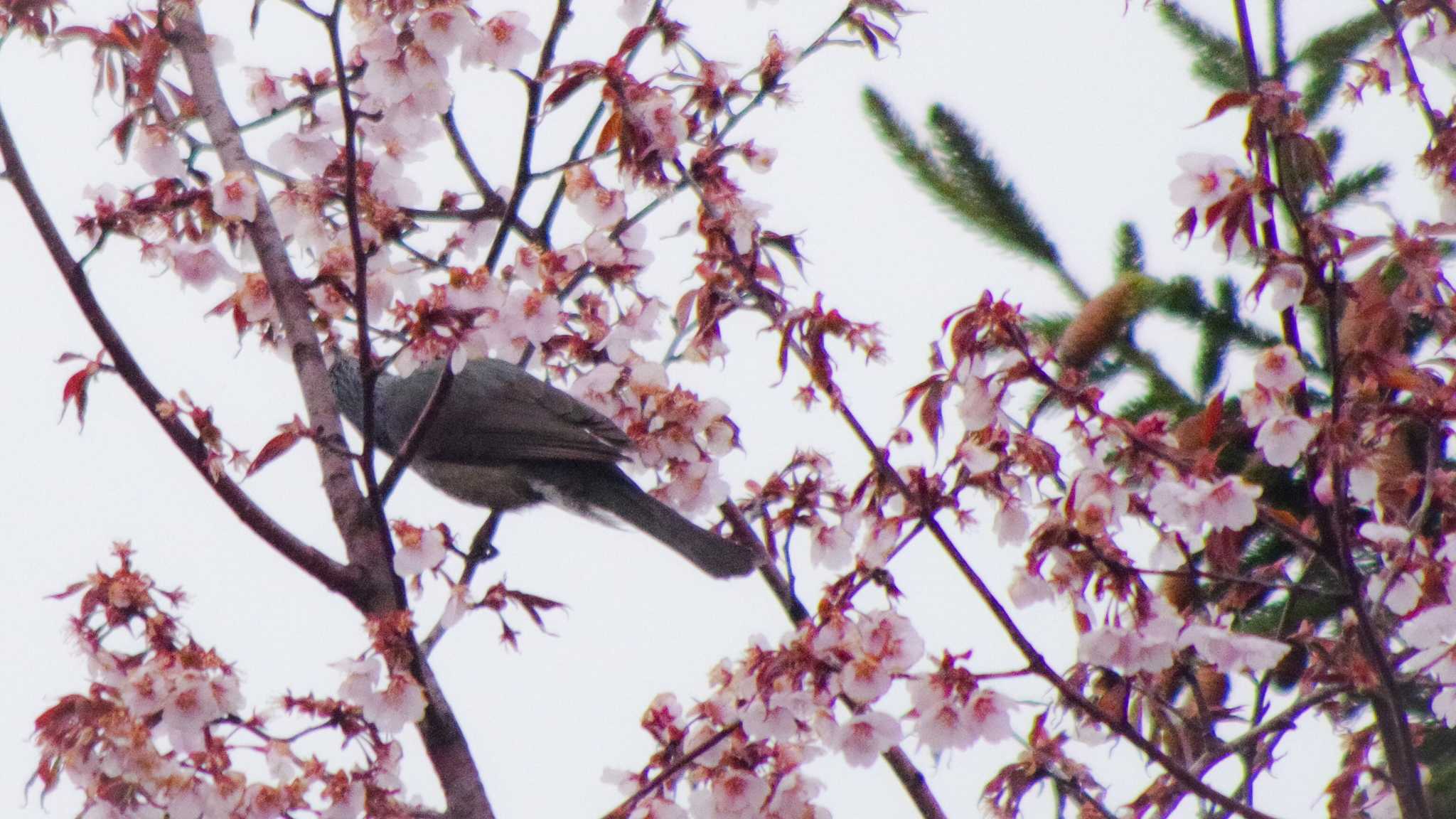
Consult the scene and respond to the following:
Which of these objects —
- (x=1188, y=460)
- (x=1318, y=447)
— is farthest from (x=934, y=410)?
(x=1318, y=447)

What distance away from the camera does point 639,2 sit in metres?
2.92

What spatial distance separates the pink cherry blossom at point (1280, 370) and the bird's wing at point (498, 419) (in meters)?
2.10

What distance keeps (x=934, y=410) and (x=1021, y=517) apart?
387 mm

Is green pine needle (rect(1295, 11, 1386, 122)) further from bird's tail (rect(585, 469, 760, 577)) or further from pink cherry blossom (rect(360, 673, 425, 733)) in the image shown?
pink cherry blossom (rect(360, 673, 425, 733))

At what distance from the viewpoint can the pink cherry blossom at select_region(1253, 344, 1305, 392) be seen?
6.19 feet

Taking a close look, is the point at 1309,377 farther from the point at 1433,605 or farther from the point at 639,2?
the point at 639,2

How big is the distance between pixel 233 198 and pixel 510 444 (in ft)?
5.85

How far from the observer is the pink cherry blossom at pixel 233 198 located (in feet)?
8.53

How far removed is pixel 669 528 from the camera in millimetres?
3662

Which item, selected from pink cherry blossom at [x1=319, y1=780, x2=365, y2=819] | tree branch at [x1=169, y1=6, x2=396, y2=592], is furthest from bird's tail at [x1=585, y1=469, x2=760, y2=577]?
pink cherry blossom at [x1=319, y1=780, x2=365, y2=819]

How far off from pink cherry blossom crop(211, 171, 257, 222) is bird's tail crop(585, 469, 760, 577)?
1.14 meters

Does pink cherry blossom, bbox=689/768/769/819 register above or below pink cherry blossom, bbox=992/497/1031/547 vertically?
below

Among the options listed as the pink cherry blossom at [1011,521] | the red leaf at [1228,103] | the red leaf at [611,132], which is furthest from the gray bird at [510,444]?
the red leaf at [1228,103]

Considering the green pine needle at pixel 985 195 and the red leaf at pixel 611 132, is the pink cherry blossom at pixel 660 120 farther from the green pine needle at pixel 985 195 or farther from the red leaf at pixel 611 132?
the green pine needle at pixel 985 195
